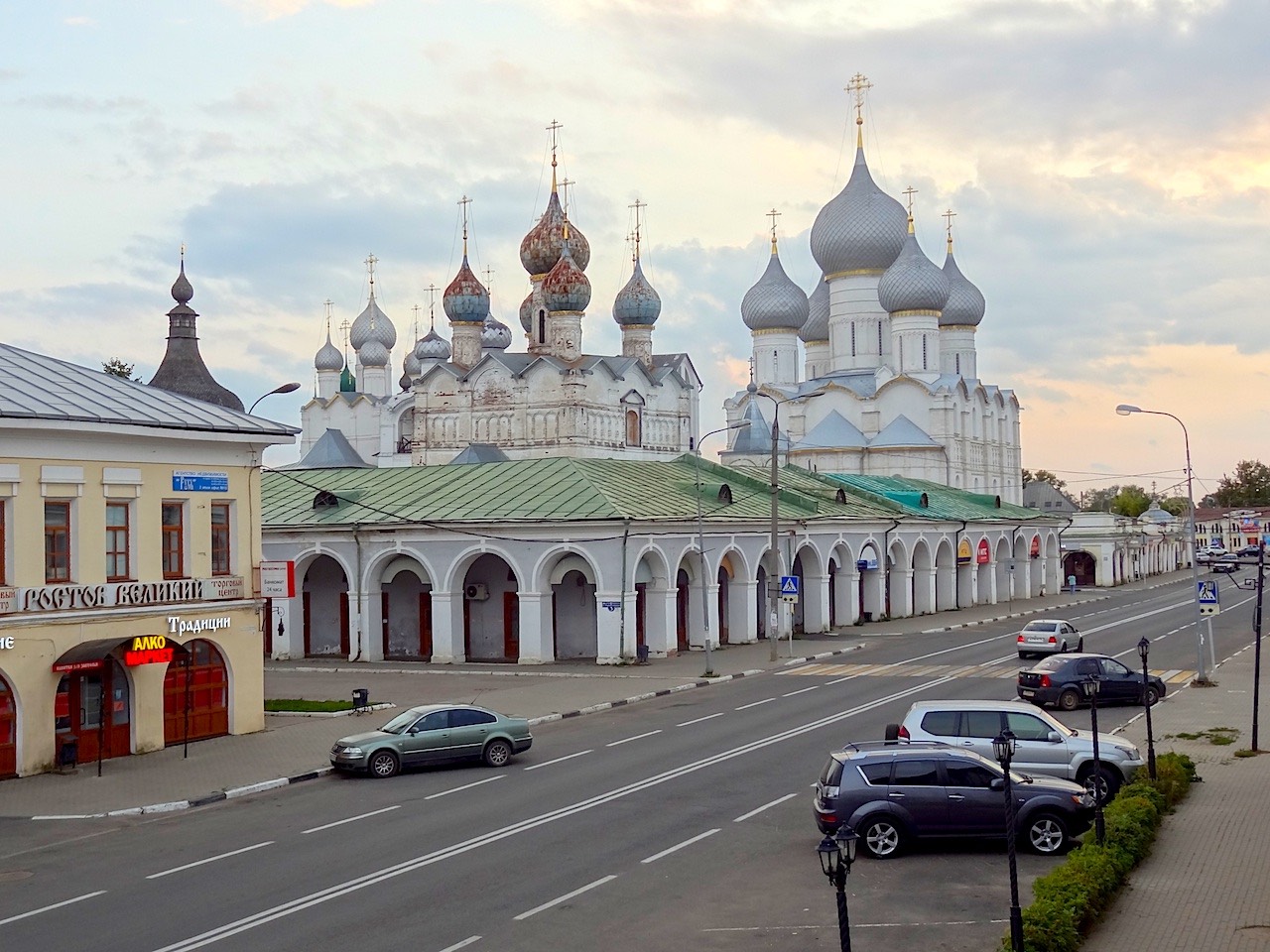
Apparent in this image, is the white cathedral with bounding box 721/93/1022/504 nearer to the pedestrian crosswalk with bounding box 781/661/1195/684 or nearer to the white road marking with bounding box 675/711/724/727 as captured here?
the pedestrian crosswalk with bounding box 781/661/1195/684

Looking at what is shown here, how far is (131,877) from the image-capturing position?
17.1m

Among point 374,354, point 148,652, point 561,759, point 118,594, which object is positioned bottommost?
point 561,759

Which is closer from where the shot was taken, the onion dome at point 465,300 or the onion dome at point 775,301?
the onion dome at point 465,300

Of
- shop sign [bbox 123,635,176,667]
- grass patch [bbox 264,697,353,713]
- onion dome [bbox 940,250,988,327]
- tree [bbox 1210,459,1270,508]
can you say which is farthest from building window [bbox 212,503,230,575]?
tree [bbox 1210,459,1270,508]

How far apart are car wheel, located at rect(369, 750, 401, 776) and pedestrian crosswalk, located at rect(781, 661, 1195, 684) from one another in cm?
→ 1702

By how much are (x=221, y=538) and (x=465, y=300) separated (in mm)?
48998

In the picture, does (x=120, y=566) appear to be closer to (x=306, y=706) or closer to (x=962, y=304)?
(x=306, y=706)

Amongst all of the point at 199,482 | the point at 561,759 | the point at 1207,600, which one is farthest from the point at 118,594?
the point at 1207,600

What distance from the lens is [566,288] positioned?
65.5 meters

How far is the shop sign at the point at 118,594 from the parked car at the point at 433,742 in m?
5.18

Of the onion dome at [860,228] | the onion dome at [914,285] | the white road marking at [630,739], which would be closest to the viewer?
the white road marking at [630,739]

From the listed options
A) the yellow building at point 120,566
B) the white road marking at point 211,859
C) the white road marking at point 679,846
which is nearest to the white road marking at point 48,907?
the white road marking at point 211,859

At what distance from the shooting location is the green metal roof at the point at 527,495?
44.5 meters

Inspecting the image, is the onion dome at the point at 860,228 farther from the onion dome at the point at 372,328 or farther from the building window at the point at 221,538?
the building window at the point at 221,538
